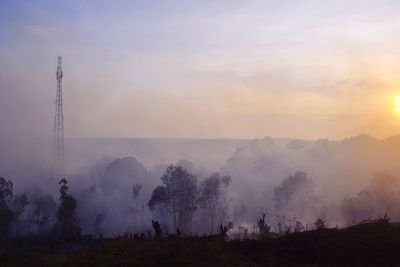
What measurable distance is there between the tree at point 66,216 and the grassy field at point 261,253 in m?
51.1

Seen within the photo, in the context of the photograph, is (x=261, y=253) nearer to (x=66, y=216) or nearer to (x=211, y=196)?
(x=66, y=216)

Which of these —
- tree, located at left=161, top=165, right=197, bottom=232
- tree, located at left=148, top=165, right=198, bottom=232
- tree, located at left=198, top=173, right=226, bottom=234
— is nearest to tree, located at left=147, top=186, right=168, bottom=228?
tree, located at left=148, top=165, right=198, bottom=232

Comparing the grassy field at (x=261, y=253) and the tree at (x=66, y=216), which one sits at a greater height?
the tree at (x=66, y=216)

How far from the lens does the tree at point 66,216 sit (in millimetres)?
89500

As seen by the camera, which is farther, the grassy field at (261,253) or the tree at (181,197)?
the tree at (181,197)

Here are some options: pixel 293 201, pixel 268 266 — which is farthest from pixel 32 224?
pixel 268 266

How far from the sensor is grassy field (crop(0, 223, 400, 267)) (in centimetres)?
3469

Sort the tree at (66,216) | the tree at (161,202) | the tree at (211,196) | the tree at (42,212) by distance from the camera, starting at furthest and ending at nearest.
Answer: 1. the tree at (211,196)
2. the tree at (161,202)
3. the tree at (42,212)
4. the tree at (66,216)

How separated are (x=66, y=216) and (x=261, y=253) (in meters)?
58.7

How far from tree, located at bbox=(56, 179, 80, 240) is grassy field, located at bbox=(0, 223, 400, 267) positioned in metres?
51.1

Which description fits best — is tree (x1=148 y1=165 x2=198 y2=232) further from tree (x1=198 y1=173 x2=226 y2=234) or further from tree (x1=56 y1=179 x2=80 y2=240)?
tree (x1=56 y1=179 x2=80 y2=240)

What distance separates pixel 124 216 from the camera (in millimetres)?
127688

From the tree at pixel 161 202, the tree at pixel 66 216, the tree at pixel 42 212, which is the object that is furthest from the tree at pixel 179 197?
the tree at pixel 66 216

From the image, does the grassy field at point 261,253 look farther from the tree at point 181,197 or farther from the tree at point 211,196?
the tree at point 211,196
